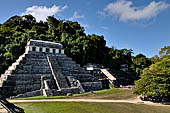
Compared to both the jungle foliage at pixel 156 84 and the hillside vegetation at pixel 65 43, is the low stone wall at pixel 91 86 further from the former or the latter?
the hillside vegetation at pixel 65 43

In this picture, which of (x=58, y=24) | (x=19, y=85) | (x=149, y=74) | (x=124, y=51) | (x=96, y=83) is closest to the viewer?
(x=149, y=74)

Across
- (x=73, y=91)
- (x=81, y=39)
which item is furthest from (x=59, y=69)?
(x=81, y=39)

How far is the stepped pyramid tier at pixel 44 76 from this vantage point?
23.2m

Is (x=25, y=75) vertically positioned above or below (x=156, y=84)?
above

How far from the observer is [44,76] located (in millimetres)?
26641

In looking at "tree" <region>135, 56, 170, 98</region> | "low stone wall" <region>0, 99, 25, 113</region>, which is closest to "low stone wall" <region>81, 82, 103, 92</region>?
"tree" <region>135, 56, 170, 98</region>

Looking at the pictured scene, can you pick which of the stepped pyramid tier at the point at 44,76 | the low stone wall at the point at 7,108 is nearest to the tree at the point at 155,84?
the stepped pyramid tier at the point at 44,76

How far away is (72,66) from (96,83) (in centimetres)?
618

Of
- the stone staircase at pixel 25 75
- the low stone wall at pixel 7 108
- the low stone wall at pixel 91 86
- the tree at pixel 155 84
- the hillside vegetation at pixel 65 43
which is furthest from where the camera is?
the hillside vegetation at pixel 65 43

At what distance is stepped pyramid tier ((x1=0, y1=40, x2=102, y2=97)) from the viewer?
23.2m

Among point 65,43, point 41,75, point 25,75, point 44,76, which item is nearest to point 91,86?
point 44,76

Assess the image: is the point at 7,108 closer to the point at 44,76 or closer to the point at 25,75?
the point at 25,75

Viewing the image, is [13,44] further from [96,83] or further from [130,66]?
[130,66]

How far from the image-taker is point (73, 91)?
2578 centimetres
